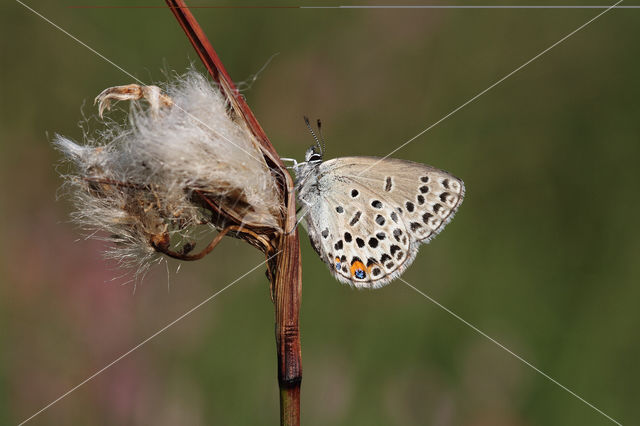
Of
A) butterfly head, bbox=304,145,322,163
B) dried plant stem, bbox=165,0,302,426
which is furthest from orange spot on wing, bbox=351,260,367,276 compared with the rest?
dried plant stem, bbox=165,0,302,426

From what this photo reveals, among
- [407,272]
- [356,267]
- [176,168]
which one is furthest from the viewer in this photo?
[407,272]

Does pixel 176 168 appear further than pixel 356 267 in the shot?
No

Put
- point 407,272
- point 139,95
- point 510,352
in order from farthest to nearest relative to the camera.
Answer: point 407,272, point 510,352, point 139,95

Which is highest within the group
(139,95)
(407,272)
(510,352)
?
(139,95)

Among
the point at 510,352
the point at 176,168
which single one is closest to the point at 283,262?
the point at 176,168

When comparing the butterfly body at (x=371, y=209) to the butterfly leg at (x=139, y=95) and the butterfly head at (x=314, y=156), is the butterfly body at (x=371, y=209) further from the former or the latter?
the butterfly leg at (x=139, y=95)

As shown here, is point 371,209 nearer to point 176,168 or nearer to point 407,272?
point 176,168

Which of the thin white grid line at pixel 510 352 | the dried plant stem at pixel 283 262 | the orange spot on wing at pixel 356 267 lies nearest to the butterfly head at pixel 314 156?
the orange spot on wing at pixel 356 267
